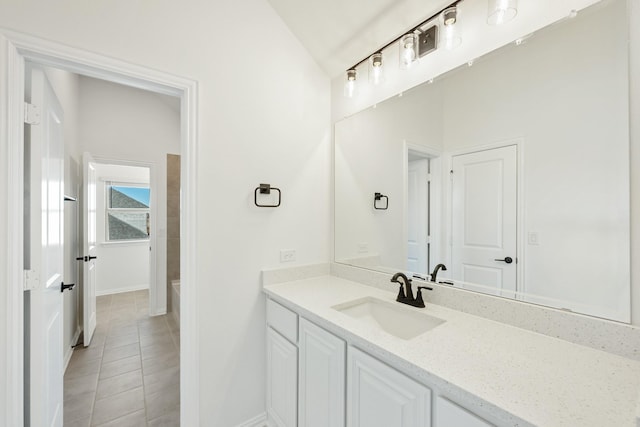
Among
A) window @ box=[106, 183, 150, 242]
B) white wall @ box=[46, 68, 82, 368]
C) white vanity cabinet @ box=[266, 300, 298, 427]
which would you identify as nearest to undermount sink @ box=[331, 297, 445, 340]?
white vanity cabinet @ box=[266, 300, 298, 427]

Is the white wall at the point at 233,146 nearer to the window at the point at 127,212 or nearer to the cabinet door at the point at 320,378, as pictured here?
the cabinet door at the point at 320,378

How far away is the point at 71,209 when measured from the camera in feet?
8.79

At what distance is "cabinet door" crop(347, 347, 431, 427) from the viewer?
2.86ft

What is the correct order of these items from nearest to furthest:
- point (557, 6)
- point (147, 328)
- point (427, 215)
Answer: point (557, 6), point (427, 215), point (147, 328)

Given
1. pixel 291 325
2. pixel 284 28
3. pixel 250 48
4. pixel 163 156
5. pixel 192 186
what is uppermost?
pixel 284 28

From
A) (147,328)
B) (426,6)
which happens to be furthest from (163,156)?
(426,6)

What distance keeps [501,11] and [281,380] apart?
7.10ft

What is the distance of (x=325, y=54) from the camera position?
193cm

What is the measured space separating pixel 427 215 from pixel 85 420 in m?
2.57

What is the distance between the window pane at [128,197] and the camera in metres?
4.82

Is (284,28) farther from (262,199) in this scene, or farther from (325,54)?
(262,199)

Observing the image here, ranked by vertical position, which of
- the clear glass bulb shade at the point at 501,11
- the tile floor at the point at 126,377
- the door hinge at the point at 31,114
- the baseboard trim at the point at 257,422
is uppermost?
the clear glass bulb shade at the point at 501,11

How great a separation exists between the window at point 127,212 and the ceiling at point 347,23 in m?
4.66

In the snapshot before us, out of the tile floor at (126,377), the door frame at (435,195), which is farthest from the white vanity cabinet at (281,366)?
the door frame at (435,195)
